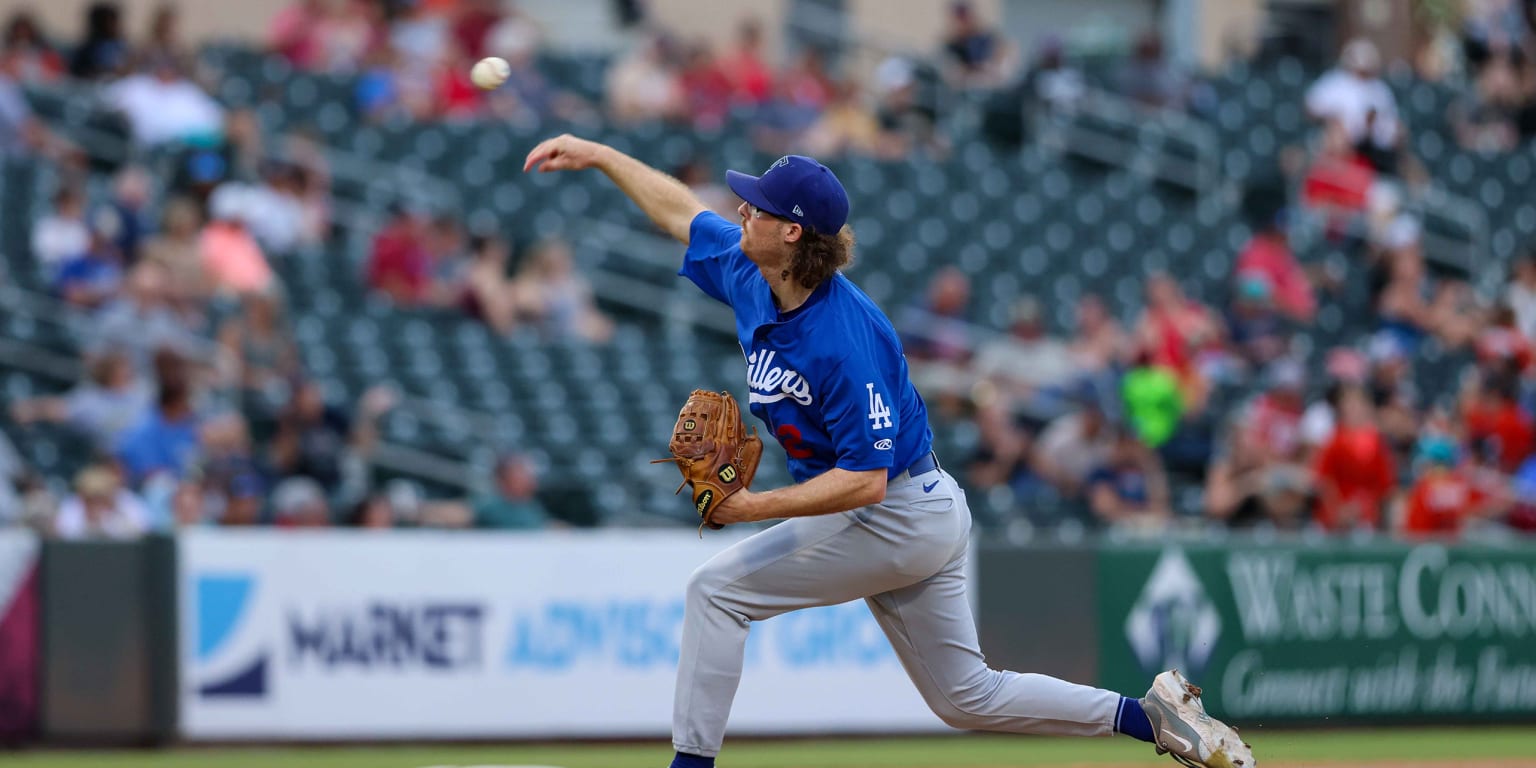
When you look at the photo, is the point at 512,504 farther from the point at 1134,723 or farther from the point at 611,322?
the point at 1134,723

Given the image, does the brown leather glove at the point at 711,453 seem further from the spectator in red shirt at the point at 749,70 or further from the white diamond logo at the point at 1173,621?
the spectator in red shirt at the point at 749,70

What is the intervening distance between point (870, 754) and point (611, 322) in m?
5.09

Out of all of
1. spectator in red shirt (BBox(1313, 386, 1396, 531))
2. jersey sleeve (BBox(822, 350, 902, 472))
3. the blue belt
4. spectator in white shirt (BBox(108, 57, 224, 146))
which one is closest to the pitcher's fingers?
jersey sleeve (BBox(822, 350, 902, 472))

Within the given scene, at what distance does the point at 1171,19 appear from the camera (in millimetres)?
20750

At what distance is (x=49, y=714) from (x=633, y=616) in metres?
2.62

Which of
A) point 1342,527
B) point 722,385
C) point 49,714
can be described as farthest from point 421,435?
point 1342,527

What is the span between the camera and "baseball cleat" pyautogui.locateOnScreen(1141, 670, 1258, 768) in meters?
5.43

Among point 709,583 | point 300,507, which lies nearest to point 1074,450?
point 300,507

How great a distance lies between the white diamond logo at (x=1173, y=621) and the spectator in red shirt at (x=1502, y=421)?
298 cm

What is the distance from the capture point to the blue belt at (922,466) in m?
5.34

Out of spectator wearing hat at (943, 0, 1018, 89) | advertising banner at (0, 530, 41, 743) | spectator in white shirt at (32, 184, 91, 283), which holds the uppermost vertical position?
spectator wearing hat at (943, 0, 1018, 89)

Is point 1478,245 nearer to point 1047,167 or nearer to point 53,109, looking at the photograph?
point 1047,167

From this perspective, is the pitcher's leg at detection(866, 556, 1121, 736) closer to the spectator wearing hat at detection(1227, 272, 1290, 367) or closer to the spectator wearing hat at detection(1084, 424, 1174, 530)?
the spectator wearing hat at detection(1084, 424, 1174, 530)

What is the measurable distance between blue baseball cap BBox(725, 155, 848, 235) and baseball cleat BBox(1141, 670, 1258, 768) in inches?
62.6
